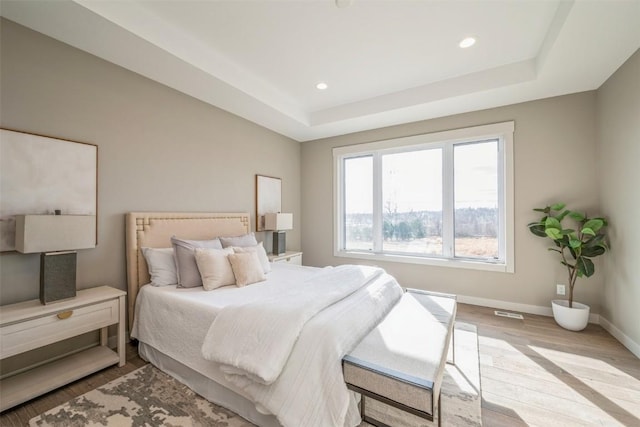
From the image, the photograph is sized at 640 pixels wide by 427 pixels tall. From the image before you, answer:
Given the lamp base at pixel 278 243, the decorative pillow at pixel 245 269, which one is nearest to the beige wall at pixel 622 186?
the decorative pillow at pixel 245 269

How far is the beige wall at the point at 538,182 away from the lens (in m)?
3.08

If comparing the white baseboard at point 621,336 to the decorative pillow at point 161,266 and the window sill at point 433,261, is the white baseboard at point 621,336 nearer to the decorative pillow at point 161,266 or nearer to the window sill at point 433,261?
the window sill at point 433,261

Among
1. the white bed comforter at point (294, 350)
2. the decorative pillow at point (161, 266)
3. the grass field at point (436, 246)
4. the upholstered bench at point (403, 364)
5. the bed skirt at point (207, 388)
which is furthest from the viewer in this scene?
the grass field at point (436, 246)

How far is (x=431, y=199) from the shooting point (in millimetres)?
4043

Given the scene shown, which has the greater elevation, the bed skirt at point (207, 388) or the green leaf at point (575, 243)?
the green leaf at point (575, 243)

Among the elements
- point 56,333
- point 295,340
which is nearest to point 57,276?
point 56,333

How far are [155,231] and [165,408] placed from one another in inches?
63.3

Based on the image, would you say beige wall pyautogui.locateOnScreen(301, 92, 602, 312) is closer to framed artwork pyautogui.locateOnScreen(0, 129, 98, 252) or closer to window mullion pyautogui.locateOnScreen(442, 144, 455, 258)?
window mullion pyautogui.locateOnScreen(442, 144, 455, 258)

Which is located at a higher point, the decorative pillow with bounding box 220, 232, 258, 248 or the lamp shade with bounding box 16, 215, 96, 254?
the lamp shade with bounding box 16, 215, 96, 254

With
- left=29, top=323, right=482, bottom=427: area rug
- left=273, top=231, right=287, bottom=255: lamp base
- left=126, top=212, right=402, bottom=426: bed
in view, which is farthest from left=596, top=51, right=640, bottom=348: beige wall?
left=273, top=231, right=287, bottom=255: lamp base

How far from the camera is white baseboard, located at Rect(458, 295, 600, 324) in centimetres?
305

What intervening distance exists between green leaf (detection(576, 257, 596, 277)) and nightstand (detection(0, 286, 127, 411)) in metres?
4.43

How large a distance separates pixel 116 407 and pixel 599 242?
4.51 meters

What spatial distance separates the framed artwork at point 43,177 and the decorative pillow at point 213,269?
1.02 m
